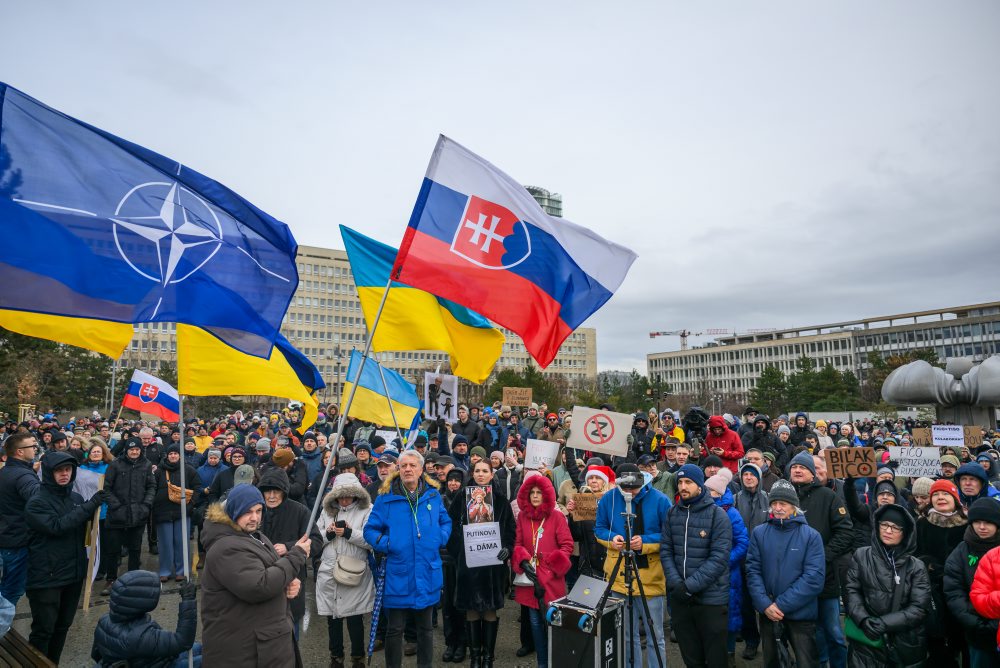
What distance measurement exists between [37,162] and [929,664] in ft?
28.8

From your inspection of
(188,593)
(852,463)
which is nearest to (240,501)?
(188,593)

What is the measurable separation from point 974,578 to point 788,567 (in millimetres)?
1360

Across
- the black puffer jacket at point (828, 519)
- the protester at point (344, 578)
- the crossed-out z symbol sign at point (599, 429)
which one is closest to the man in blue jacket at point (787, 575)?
the black puffer jacket at point (828, 519)

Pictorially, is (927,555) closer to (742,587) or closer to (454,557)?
(742,587)

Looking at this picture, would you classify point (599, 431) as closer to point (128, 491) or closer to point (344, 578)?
point (344, 578)

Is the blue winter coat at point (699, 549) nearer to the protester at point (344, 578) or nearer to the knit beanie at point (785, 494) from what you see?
the knit beanie at point (785, 494)

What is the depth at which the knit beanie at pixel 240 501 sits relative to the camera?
4133 millimetres

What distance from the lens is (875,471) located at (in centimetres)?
757

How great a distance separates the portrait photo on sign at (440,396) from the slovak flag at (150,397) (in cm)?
608

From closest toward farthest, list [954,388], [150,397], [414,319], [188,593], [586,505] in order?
[188,593] → [586,505] → [414,319] → [150,397] → [954,388]

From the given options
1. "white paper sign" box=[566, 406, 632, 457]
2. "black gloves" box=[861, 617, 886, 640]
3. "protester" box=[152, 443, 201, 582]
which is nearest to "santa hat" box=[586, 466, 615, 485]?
"white paper sign" box=[566, 406, 632, 457]

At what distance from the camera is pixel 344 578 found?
6.03 m

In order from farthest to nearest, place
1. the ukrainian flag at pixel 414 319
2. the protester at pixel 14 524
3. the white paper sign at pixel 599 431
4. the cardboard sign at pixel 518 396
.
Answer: the cardboard sign at pixel 518 396, the ukrainian flag at pixel 414 319, the white paper sign at pixel 599 431, the protester at pixel 14 524

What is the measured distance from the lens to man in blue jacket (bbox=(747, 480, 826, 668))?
18.3 feet
